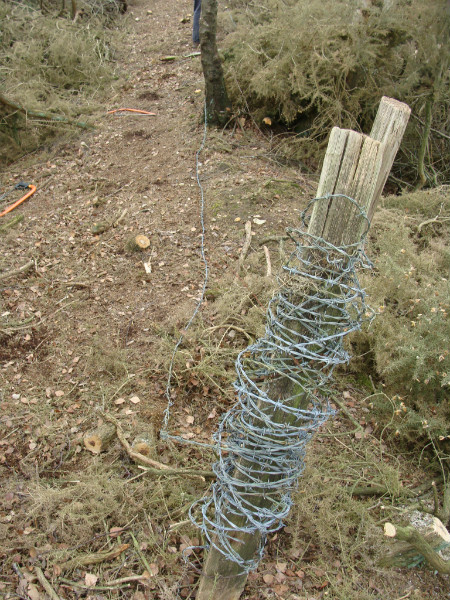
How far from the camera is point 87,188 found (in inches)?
217

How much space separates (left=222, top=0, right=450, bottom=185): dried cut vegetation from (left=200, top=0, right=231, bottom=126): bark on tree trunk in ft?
0.87

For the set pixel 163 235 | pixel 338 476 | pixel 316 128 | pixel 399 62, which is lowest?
pixel 338 476

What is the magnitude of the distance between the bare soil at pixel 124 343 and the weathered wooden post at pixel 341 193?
0.74 m

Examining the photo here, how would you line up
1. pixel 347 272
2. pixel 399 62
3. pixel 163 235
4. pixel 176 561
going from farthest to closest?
pixel 399 62, pixel 163 235, pixel 176 561, pixel 347 272

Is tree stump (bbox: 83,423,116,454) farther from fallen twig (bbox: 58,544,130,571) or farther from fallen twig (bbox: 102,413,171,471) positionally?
fallen twig (bbox: 58,544,130,571)

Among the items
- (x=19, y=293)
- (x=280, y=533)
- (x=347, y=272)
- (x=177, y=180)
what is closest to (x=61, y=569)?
(x=280, y=533)

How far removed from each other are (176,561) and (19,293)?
9.03 feet

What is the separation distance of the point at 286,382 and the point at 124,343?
2.11 m

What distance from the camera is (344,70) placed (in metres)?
5.30

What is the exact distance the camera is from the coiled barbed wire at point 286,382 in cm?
160

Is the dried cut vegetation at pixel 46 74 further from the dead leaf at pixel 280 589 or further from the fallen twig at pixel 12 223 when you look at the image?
the dead leaf at pixel 280 589

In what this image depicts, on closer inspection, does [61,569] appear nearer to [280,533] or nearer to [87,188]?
[280,533]

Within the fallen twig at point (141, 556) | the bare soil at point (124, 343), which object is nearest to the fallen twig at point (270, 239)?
the bare soil at point (124, 343)

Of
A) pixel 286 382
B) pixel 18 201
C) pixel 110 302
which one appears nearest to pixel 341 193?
pixel 286 382
